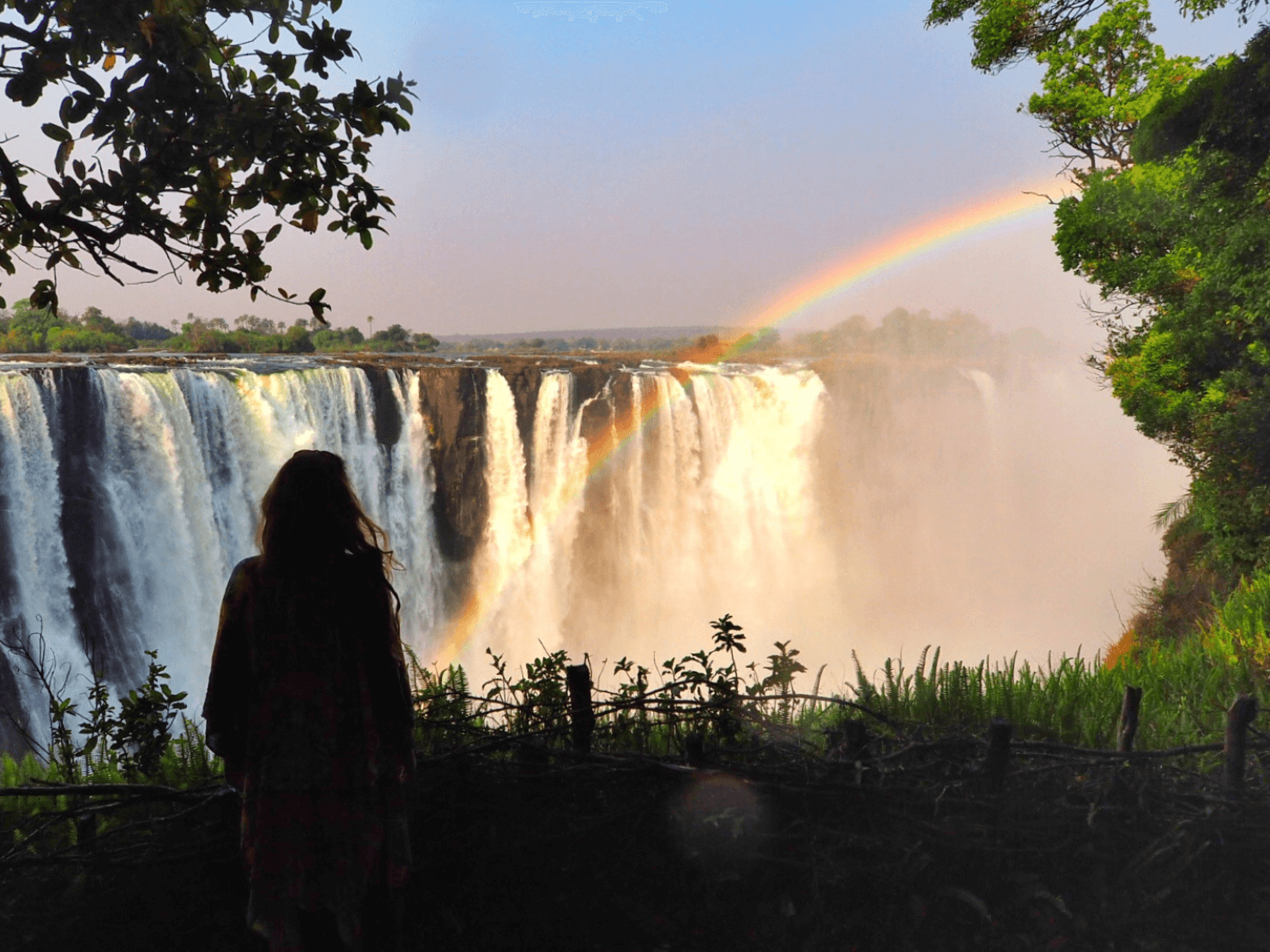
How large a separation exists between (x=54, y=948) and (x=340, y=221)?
247cm

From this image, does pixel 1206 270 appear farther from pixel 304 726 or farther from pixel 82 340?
pixel 82 340

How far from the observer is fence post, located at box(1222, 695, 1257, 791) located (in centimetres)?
292

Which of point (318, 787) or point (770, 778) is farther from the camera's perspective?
point (770, 778)

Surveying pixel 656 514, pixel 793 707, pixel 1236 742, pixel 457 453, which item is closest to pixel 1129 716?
pixel 1236 742

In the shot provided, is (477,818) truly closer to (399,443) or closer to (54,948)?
(54,948)

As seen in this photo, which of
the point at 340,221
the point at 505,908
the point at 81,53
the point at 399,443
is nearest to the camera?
the point at 81,53

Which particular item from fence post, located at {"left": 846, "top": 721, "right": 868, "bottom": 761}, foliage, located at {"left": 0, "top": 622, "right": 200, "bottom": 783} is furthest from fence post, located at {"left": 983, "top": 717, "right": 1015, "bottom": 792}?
foliage, located at {"left": 0, "top": 622, "right": 200, "bottom": 783}

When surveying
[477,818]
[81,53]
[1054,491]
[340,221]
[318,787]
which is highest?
[81,53]

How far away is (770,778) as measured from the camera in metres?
3.09

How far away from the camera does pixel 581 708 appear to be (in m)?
3.25

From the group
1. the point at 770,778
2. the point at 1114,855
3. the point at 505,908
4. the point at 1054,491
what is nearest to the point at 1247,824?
the point at 1114,855

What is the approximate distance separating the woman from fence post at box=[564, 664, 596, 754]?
129cm

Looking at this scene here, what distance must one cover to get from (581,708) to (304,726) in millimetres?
1463

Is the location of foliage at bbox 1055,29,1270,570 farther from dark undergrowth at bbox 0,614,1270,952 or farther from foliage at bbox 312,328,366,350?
foliage at bbox 312,328,366,350
